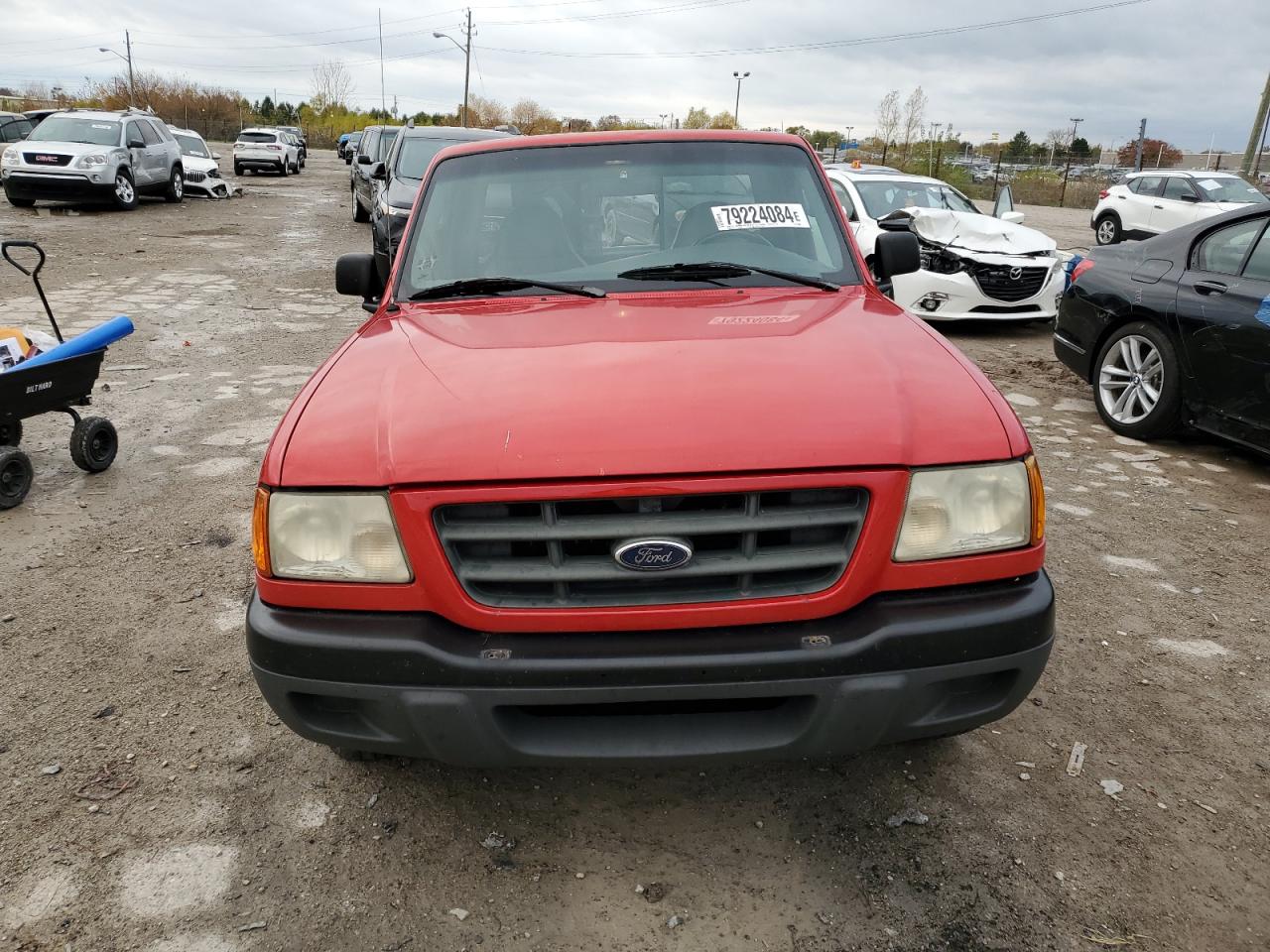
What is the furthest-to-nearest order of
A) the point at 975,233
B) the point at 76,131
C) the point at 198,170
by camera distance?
the point at 198,170 < the point at 76,131 < the point at 975,233

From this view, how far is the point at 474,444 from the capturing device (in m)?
1.92

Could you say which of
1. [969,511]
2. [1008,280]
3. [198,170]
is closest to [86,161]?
[198,170]

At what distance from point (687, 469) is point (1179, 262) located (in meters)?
5.08

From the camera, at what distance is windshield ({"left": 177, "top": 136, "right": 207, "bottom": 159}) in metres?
22.2

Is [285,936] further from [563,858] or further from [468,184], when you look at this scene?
[468,184]

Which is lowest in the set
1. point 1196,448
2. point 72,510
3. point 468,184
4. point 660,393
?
point 72,510

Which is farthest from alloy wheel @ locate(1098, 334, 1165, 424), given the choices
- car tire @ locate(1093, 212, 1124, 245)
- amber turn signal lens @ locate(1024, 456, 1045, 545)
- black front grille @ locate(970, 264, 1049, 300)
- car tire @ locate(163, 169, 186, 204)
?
car tire @ locate(163, 169, 186, 204)

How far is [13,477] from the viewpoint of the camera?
444 centimetres

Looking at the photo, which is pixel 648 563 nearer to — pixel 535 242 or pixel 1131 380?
pixel 535 242

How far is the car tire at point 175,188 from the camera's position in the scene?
64.1ft

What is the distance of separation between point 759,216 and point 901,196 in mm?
7973

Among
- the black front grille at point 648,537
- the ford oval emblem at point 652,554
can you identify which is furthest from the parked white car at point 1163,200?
the ford oval emblem at point 652,554

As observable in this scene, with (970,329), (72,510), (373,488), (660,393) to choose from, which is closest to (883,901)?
(660,393)

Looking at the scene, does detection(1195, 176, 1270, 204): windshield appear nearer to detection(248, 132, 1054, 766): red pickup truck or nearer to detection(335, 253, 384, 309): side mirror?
detection(335, 253, 384, 309): side mirror
